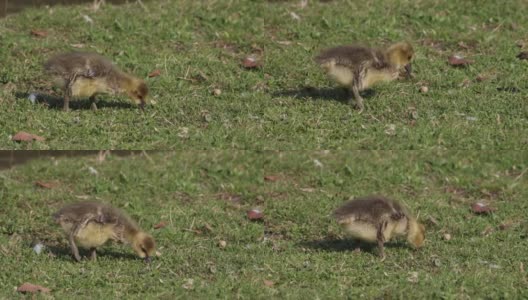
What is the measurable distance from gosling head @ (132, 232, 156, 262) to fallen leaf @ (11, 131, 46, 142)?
53.4 inches

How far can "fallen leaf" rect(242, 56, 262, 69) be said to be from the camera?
12672 mm

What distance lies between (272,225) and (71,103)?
2.25 m

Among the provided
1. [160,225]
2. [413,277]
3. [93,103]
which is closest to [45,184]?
[93,103]

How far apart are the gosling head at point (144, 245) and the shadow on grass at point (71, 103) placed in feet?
5.47

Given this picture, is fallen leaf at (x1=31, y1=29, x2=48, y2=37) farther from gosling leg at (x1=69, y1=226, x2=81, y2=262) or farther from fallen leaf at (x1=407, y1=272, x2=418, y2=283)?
fallen leaf at (x1=407, y1=272, x2=418, y2=283)

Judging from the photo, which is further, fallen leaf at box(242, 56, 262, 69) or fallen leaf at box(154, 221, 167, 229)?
fallen leaf at box(242, 56, 262, 69)

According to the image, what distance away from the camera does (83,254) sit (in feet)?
35.8

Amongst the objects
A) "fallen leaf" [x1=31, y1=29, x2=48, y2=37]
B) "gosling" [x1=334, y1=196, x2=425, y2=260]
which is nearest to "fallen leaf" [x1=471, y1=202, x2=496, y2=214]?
"gosling" [x1=334, y1=196, x2=425, y2=260]

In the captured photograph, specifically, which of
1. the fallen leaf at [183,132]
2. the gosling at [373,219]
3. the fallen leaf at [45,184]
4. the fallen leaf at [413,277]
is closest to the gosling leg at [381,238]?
the gosling at [373,219]

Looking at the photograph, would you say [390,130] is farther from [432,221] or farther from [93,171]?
[93,171]

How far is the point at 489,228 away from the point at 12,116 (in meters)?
4.61

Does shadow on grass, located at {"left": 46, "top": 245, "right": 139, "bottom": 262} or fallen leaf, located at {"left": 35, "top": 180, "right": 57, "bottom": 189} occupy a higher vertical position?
shadow on grass, located at {"left": 46, "top": 245, "right": 139, "bottom": 262}

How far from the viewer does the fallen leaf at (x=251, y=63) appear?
12.7 m

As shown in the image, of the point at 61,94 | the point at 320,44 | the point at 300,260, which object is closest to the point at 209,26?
the point at 320,44
